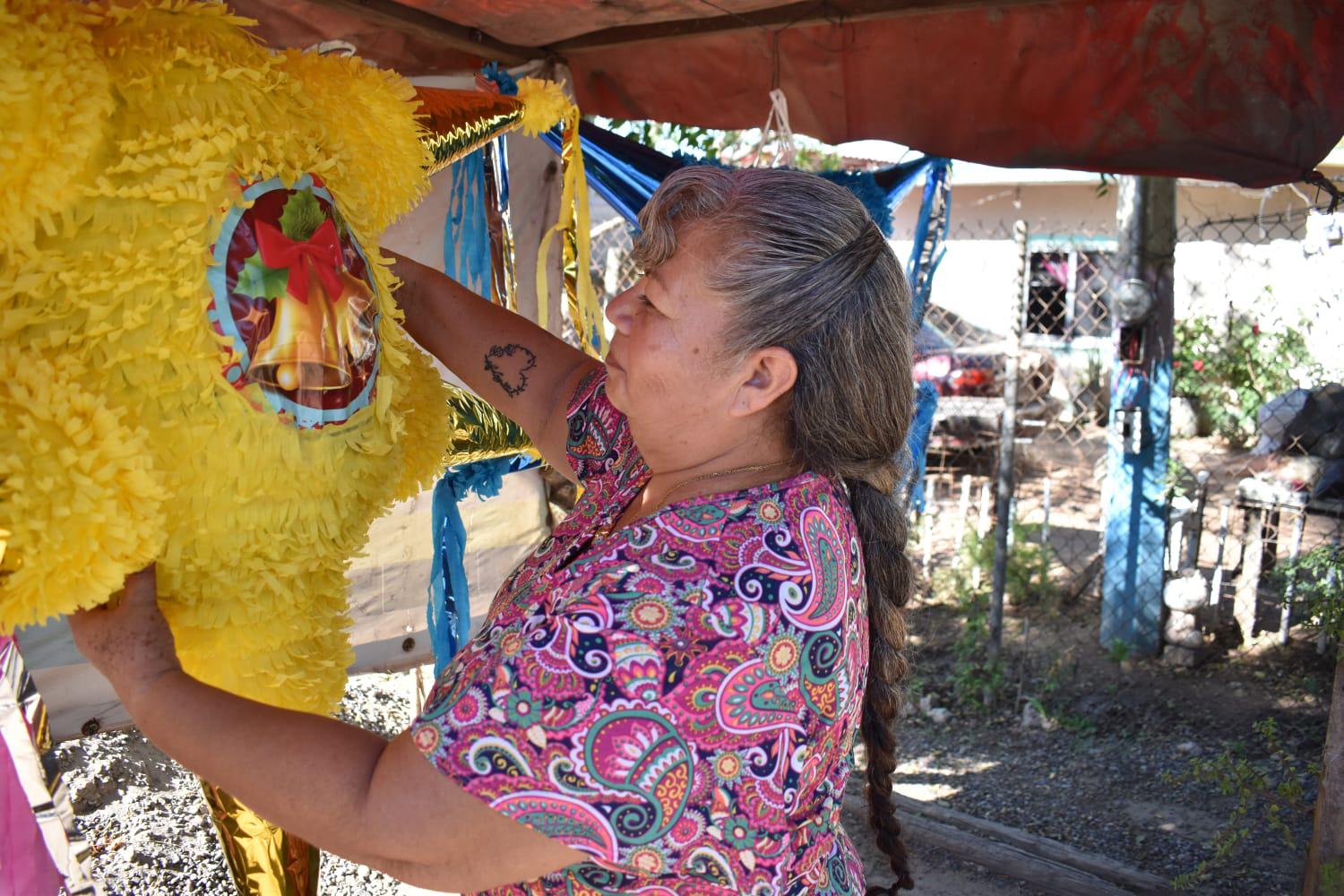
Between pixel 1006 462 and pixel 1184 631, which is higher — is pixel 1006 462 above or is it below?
above

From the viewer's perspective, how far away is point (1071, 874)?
2.96m

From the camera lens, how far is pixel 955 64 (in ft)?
7.69

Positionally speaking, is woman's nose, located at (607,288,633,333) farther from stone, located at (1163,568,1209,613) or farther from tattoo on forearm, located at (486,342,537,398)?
stone, located at (1163,568,1209,613)

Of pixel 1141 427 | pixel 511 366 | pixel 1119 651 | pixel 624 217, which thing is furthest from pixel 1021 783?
pixel 511 366

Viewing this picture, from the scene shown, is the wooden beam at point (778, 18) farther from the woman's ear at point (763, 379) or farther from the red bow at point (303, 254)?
the red bow at point (303, 254)

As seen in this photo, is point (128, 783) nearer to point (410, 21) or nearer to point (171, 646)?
point (410, 21)

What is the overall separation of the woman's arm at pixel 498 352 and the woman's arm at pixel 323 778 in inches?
24.8

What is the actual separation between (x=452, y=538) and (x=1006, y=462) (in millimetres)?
3041

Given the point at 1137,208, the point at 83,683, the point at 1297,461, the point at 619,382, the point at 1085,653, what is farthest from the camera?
the point at 1297,461

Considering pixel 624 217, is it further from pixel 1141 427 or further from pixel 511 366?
pixel 1141 427

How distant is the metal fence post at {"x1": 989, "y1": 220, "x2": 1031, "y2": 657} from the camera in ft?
14.2

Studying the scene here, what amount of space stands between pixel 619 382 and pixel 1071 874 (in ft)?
8.32

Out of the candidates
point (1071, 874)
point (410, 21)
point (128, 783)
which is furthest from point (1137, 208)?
point (128, 783)

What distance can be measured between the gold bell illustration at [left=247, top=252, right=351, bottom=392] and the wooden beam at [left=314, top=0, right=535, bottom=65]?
1192mm
